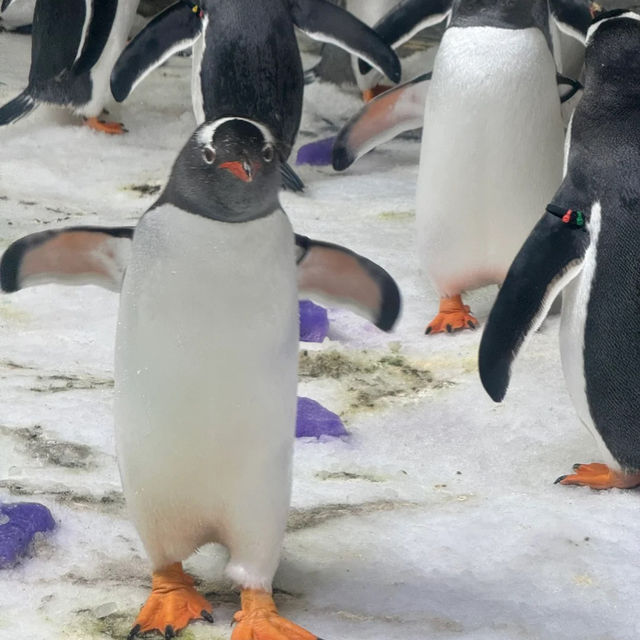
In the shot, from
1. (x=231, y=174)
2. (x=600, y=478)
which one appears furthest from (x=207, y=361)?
(x=600, y=478)

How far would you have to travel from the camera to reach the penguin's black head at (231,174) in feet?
6.50

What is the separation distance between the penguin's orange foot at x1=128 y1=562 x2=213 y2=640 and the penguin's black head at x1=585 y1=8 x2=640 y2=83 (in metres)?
1.30

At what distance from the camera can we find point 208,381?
2025 millimetres

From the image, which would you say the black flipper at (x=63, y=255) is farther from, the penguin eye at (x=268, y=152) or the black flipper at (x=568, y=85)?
the black flipper at (x=568, y=85)

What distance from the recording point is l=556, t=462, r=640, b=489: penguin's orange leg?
2688mm

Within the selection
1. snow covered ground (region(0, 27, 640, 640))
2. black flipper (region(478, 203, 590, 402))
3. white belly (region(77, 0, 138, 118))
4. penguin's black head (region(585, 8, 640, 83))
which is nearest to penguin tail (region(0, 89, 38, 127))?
white belly (region(77, 0, 138, 118))

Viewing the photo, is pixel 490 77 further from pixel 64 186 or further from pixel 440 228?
pixel 64 186

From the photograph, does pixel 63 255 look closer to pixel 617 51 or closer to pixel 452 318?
pixel 617 51

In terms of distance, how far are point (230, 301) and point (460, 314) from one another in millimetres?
1782

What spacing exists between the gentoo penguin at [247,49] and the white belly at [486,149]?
667mm

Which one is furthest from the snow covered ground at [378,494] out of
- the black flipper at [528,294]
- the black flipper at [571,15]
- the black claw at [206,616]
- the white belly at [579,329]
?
the black flipper at [571,15]

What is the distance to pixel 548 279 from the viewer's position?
8.38 ft

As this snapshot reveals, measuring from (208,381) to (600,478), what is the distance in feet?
3.37

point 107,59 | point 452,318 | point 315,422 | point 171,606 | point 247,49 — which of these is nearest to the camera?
point 171,606
